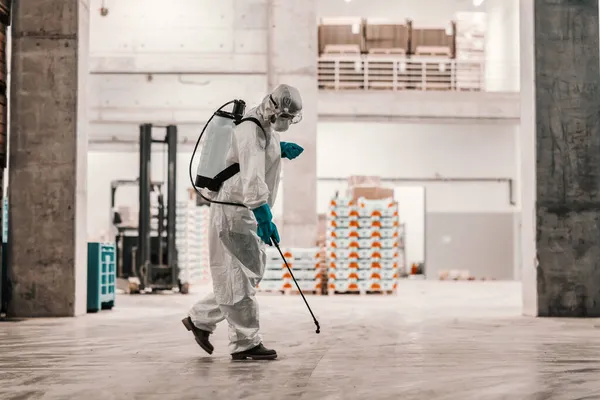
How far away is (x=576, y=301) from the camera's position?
903 centimetres

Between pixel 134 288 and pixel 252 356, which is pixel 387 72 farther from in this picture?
pixel 252 356

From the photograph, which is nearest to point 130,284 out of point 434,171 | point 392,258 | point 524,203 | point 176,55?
point 392,258

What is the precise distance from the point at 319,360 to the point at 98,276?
540cm

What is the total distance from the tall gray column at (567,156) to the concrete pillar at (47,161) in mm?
5180

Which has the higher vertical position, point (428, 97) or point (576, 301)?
point (428, 97)

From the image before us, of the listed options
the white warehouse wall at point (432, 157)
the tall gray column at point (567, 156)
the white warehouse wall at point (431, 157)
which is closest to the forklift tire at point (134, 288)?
the tall gray column at point (567, 156)

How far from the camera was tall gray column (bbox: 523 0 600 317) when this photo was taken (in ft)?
29.7

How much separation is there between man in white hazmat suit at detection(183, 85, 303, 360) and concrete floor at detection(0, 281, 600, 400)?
268 millimetres

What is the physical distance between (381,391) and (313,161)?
48.2 feet

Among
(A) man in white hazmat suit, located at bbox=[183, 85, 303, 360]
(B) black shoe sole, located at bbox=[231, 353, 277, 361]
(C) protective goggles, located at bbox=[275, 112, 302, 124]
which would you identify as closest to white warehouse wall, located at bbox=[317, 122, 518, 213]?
(C) protective goggles, located at bbox=[275, 112, 302, 124]

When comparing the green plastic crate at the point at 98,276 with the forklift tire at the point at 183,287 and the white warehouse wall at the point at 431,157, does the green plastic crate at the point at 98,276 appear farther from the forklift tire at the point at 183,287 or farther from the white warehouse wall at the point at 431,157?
the white warehouse wall at the point at 431,157

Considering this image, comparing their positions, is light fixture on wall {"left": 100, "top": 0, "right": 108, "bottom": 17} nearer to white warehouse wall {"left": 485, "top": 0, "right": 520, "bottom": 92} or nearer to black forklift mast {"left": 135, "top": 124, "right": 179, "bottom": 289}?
black forklift mast {"left": 135, "top": 124, "right": 179, "bottom": 289}

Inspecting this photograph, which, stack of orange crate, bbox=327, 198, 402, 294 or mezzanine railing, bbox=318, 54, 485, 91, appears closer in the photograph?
stack of orange crate, bbox=327, 198, 402, 294

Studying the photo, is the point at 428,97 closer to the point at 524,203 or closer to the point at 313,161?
the point at 313,161
